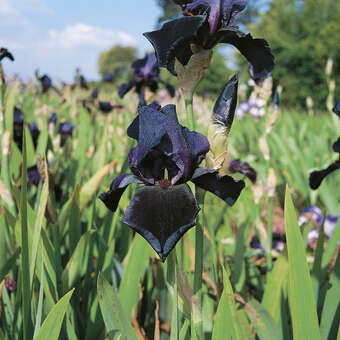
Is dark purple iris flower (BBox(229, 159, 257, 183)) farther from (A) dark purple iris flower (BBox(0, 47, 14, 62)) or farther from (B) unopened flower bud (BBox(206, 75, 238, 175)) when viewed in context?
(A) dark purple iris flower (BBox(0, 47, 14, 62))

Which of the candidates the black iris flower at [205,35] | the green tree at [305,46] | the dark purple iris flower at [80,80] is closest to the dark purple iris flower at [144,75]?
the black iris flower at [205,35]

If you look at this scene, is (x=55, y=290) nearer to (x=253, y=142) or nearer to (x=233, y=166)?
(x=233, y=166)

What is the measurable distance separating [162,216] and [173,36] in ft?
0.99

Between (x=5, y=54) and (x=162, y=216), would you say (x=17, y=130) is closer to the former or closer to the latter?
(x=5, y=54)

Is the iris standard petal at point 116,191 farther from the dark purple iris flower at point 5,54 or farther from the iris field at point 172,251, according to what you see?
the dark purple iris flower at point 5,54

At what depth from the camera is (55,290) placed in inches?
38.5

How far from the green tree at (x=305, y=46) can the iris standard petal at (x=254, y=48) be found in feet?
47.6

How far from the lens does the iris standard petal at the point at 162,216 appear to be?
0.59m

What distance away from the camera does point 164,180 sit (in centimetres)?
70

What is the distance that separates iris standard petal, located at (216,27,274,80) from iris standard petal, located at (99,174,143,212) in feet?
1.03

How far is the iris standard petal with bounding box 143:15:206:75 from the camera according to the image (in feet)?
2.01

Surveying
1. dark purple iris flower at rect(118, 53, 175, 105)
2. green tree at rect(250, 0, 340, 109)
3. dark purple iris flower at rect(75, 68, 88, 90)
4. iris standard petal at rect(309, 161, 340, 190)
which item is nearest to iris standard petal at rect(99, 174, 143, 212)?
iris standard petal at rect(309, 161, 340, 190)

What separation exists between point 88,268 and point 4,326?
0.29m

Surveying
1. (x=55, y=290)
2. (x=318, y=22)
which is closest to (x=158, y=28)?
(x=55, y=290)
